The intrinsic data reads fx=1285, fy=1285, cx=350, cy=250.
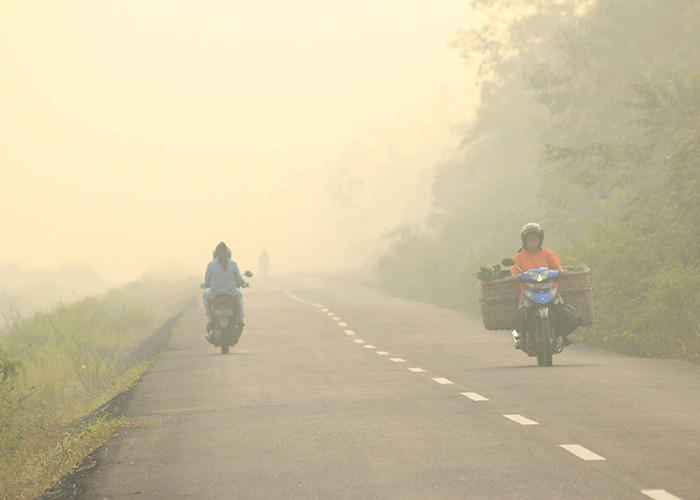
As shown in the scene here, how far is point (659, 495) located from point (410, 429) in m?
3.45

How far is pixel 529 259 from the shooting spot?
16906 millimetres

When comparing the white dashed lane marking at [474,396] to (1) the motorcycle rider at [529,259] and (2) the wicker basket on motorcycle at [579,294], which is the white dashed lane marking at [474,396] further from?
(2) the wicker basket on motorcycle at [579,294]

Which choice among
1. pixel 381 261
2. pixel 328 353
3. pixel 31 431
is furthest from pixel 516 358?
pixel 381 261

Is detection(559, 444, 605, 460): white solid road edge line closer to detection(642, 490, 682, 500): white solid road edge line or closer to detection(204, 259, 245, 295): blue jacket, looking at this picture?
detection(642, 490, 682, 500): white solid road edge line

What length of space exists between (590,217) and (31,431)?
1145 inches

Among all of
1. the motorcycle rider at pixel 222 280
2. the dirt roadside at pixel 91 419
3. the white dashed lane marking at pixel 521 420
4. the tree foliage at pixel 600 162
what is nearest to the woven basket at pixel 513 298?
the tree foliage at pixel 600 162

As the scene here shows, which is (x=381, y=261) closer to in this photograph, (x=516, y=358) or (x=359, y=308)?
(x=359, y=308)

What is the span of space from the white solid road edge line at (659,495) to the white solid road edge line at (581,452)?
1.21m

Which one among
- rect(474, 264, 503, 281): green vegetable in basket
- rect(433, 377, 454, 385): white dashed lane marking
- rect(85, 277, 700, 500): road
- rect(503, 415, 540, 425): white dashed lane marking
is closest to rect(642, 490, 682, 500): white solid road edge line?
rect(85, 277, 700, 500): road

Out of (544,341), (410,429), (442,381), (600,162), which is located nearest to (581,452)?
(410,429)

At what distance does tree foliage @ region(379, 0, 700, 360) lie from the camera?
890 inches

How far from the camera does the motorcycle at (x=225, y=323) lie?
72.3 ft

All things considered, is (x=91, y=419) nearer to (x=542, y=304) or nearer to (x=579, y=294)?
(x=542, y=304)

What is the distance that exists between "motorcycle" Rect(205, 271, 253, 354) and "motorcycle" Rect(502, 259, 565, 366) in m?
6.67
